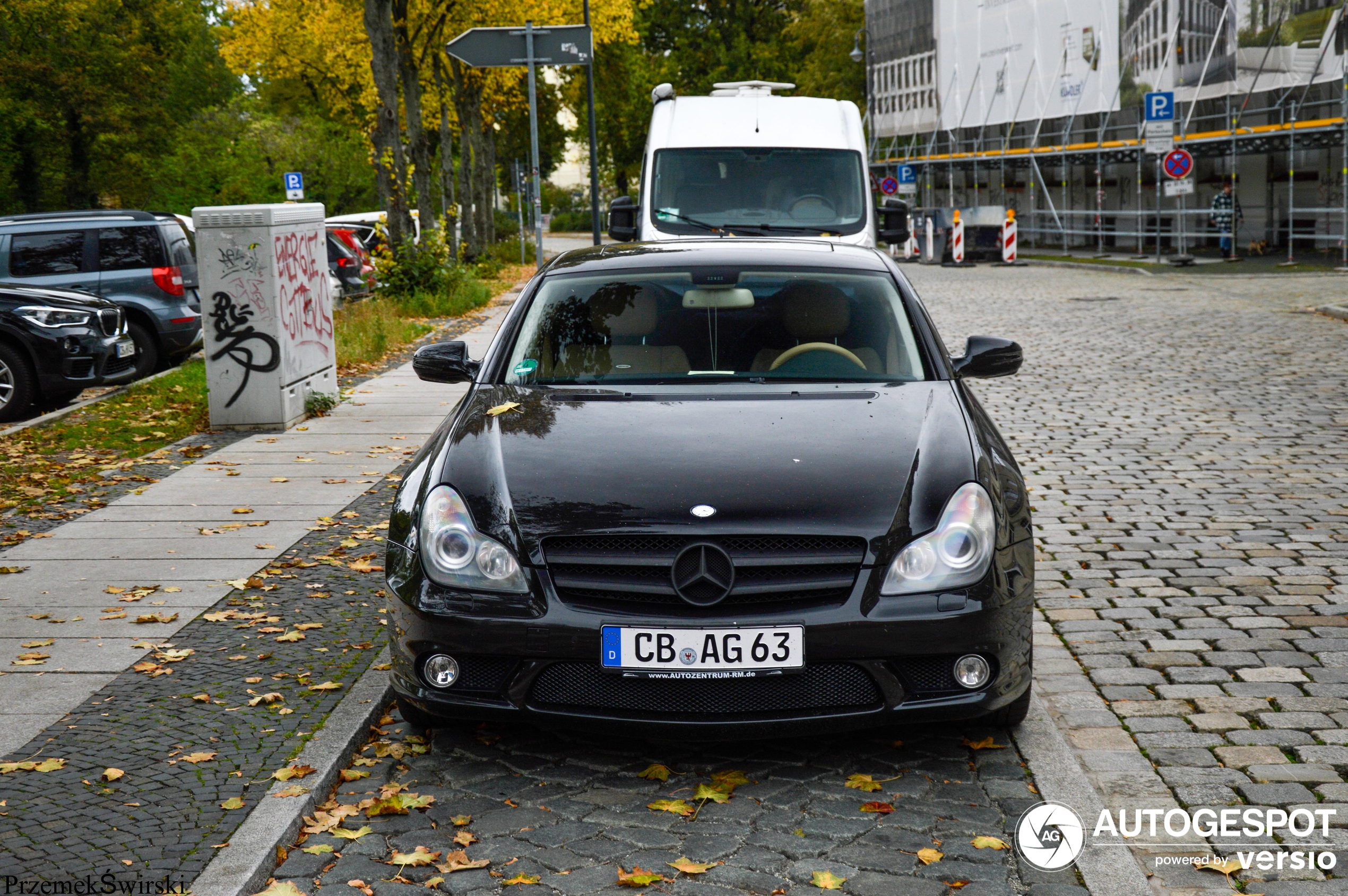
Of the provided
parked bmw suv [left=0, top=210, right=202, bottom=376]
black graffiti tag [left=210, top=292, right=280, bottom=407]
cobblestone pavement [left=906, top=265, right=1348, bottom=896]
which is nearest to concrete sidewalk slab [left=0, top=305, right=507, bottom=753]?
black graffiti tag [left=210, top=292, right=280, bottom=407]

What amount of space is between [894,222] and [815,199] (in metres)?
1.80

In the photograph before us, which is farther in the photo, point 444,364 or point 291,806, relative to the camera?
point 444,364


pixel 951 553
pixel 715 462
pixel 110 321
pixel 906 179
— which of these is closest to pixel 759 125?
pixel 110 321

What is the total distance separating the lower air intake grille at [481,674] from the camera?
4234 millimetres

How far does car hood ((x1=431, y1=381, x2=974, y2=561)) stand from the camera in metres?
4.18

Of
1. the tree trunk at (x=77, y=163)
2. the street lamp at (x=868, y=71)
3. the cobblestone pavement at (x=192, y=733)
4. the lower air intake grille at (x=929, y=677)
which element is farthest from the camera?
the street lamp at (x=868, y=71)

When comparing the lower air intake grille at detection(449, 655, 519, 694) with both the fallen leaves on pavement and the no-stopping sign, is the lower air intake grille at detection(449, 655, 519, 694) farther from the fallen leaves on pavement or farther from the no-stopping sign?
the no-stopping sign

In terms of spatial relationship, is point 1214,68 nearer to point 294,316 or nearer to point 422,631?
point 294,316

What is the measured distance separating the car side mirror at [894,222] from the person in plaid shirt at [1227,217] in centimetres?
1781

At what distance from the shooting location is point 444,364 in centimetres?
566

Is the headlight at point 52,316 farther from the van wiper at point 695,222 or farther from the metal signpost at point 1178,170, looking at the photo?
the metal signpost at point 1178,170

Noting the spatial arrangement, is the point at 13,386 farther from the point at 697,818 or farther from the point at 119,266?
the point at 697,818

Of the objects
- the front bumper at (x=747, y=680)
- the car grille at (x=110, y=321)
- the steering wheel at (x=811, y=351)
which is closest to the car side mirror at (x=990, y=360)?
the steering wheel at (x=811, y=351)

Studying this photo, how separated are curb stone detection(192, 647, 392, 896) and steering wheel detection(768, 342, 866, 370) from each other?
183cm
